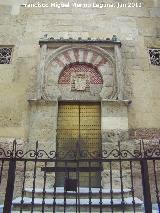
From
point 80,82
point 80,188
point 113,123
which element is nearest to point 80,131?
point 113,123

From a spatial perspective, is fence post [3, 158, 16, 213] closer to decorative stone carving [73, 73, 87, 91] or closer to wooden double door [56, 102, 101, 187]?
wooden double door [56, 102, 101, 187]

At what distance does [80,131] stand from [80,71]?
1557 millimetres

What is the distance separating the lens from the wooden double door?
271 inches

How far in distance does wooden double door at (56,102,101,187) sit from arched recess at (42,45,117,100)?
257 mm

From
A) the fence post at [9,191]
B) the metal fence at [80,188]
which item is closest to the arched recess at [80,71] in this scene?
Result: the metal fence at [80,188]

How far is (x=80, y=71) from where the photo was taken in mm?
7871

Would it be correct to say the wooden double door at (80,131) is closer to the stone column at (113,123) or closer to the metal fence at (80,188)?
the metal fence at (80,188)

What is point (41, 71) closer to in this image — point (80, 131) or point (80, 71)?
point (80, 71)

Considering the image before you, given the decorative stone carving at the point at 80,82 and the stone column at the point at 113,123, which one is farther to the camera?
the decorative stone carving at the point at 80,82

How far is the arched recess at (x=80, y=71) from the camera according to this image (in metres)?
7.56

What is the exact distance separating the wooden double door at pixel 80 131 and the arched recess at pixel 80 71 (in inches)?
10.1

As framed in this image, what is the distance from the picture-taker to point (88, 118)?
741 centimetres

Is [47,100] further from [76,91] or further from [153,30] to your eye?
[153,30]

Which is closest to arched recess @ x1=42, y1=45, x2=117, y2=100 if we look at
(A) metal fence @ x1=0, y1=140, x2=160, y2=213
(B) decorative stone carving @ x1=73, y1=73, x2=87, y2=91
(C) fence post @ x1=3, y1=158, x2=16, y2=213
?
(B) decorative stone carving @ x1=73, y1=73, x2=87, y2=91
